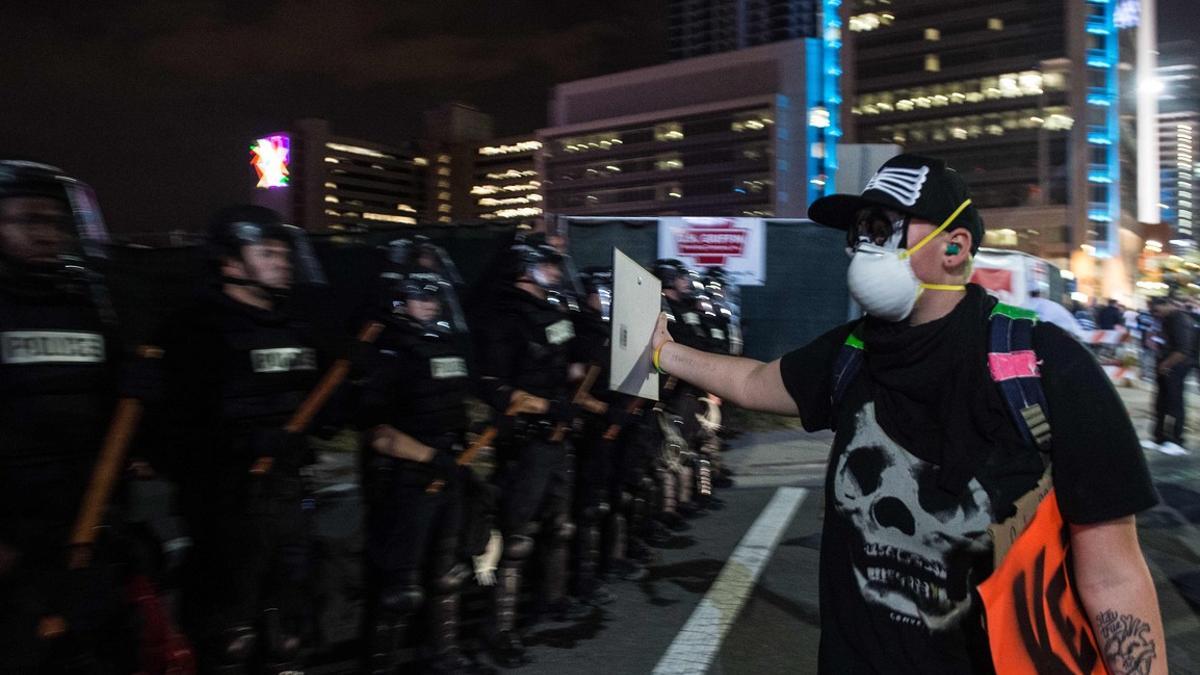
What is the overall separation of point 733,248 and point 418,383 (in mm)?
10617

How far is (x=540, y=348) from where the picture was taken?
5.92 meters

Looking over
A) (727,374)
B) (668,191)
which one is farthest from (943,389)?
(668,191)

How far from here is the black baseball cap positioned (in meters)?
2.15

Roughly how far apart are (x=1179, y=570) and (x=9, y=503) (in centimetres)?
733

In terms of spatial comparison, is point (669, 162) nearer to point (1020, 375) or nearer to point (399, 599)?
point (399, 599)

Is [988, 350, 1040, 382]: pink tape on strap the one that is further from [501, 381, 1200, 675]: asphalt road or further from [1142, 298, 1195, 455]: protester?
[1142, 298, 1195, 455]: protester

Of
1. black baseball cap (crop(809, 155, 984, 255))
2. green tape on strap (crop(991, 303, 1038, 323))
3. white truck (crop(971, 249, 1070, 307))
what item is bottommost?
green tape on strap (crop(991, 303, 1038, 323))

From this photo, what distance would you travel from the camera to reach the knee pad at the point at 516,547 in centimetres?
548

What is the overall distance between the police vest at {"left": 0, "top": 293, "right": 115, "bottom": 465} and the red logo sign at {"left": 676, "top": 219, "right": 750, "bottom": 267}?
1200 cm

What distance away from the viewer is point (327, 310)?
12.0 meters

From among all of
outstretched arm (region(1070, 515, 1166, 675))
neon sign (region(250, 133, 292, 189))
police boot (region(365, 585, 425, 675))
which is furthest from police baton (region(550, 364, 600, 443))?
neon sign (region(250, 133, 292, 189))

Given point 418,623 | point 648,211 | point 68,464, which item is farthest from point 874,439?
point 648,211

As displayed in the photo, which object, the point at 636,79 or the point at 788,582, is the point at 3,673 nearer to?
the point at 788,582

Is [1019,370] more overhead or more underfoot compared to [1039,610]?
more overhead
